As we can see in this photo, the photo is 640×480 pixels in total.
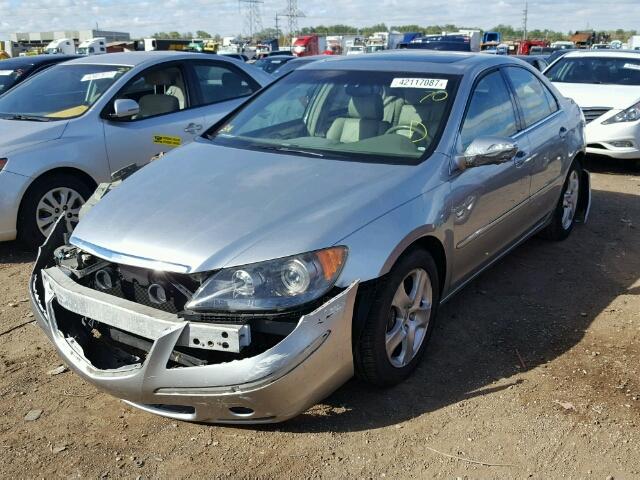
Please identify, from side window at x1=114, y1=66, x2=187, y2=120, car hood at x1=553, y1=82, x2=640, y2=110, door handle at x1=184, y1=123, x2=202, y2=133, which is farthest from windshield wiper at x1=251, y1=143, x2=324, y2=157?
car hood at x1=553, y1=82, x2=640, y2=110

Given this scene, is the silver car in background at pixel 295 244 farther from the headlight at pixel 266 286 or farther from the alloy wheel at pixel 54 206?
the alloy wheel at pixel 54 206

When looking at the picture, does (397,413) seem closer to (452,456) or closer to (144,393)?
(452,456)

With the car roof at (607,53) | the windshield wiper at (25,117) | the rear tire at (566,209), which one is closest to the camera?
the rear tire at (566,209)

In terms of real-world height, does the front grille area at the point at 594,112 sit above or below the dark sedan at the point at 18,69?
below

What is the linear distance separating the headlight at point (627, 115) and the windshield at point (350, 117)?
536 cm

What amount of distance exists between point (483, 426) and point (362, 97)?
205 centimetres

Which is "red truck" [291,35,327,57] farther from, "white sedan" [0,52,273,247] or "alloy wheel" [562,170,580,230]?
"alloy wheel" [562,170,580,230]

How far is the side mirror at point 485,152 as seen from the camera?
3.35 meters

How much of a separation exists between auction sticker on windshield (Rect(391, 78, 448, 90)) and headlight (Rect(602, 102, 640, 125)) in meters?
5.40

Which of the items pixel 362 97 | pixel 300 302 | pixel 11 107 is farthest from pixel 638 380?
pixel 11 107

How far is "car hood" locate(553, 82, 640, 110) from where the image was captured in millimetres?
8353

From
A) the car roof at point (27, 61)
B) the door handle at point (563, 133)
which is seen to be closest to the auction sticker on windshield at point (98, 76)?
the car roof at point (27, 61)

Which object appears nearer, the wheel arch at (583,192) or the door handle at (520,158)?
the door handle at (520,158)

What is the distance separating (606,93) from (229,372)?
7.98 metres
